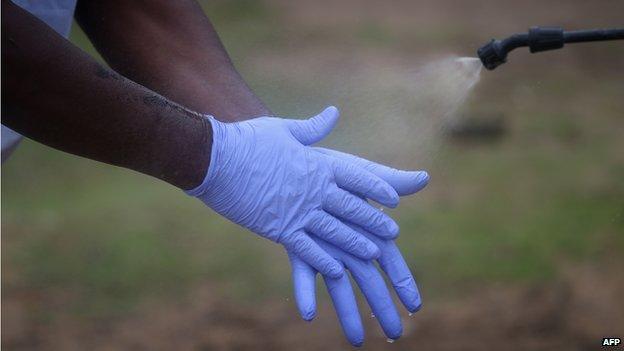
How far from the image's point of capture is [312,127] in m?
1.81

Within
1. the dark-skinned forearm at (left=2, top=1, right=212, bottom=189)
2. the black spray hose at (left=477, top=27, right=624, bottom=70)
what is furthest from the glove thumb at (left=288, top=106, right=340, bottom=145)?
the black spray hose at (left=477, top=27, right=624, bottom=70)

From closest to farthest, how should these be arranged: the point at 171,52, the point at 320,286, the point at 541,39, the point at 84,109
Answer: the point at 84,109 < the point at 541,39 < the point at 171,52 < the point at 320,286

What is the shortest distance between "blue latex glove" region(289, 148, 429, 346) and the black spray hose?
0.95 feet

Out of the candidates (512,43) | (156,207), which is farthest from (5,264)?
(512,43)

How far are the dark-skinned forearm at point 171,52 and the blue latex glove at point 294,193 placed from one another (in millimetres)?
213

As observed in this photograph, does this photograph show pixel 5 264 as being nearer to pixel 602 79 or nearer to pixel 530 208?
pixel 530 208

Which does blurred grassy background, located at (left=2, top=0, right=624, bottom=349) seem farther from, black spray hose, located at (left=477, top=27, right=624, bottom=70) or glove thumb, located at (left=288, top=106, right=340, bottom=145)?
black spray hose, located at (left=477, top=27, right=624, bottom=70)

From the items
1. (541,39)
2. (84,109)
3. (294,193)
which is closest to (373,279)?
(294,193)

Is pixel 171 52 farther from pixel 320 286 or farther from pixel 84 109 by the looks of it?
pixel 320 286

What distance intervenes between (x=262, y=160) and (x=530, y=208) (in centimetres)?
272

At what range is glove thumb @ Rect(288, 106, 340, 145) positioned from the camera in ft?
5.89

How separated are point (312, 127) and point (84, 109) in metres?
0.57

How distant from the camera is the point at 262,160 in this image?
5.56 feet

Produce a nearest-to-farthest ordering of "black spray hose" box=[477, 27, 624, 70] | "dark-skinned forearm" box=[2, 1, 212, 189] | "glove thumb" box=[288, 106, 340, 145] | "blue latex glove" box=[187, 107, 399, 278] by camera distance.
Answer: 1. "dark-skinned forearm" box=[2, 1, 212, 189]
2. "black spray hose" box=[477, 27, 624, 70]
3. "blue latex glove" box=[187, 107, 399, 278]
4. "glove thumb" box=[288, 106, 340, 145]
